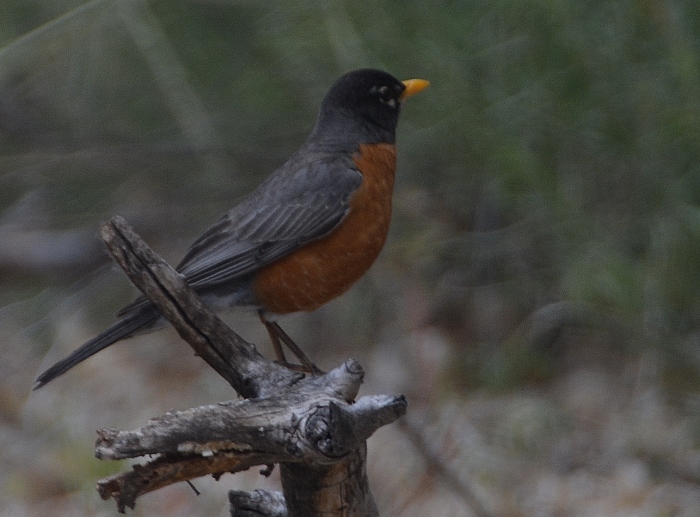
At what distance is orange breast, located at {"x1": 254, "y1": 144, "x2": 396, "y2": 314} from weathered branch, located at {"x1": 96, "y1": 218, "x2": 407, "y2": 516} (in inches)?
27.2

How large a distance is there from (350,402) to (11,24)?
9.77ft

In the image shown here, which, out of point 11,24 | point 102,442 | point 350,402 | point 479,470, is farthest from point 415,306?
point 102,442

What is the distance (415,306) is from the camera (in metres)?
4.98

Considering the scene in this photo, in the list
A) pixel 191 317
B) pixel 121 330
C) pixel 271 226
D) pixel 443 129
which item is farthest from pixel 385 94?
pixel 191 317

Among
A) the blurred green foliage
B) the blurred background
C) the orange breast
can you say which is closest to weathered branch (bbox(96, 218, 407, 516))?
the orange breast

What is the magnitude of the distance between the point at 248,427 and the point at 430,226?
2.62 meters

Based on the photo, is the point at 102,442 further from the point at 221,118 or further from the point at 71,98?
the point at 71,98

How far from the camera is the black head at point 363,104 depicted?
3.60m

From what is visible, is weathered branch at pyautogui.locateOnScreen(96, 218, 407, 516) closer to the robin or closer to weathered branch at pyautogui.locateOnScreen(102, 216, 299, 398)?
weathered branch at pyautogui.locateOnScreen(102, 216, 299, 398)

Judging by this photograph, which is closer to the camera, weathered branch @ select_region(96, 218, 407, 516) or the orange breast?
weathered branch @ select_region(96, 218, 407, 516)

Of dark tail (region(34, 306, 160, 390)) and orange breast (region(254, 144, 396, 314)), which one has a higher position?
dark tail (region(34, 306, 160, 390))

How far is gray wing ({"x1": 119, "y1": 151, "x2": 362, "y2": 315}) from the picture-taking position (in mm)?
3182

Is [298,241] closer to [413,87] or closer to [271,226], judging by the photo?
[271,226]

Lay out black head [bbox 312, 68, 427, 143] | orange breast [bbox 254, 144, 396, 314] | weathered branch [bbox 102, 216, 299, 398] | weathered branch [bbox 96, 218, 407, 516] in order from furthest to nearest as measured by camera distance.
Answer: black head [bbox 312, 68, 427, 143] < orange breast [bbox 254, 144, 396, 314] < weathered branch [bbox 102, 216, 299, 398] < weathered branch [bbox 96, 218, 407, 516]
